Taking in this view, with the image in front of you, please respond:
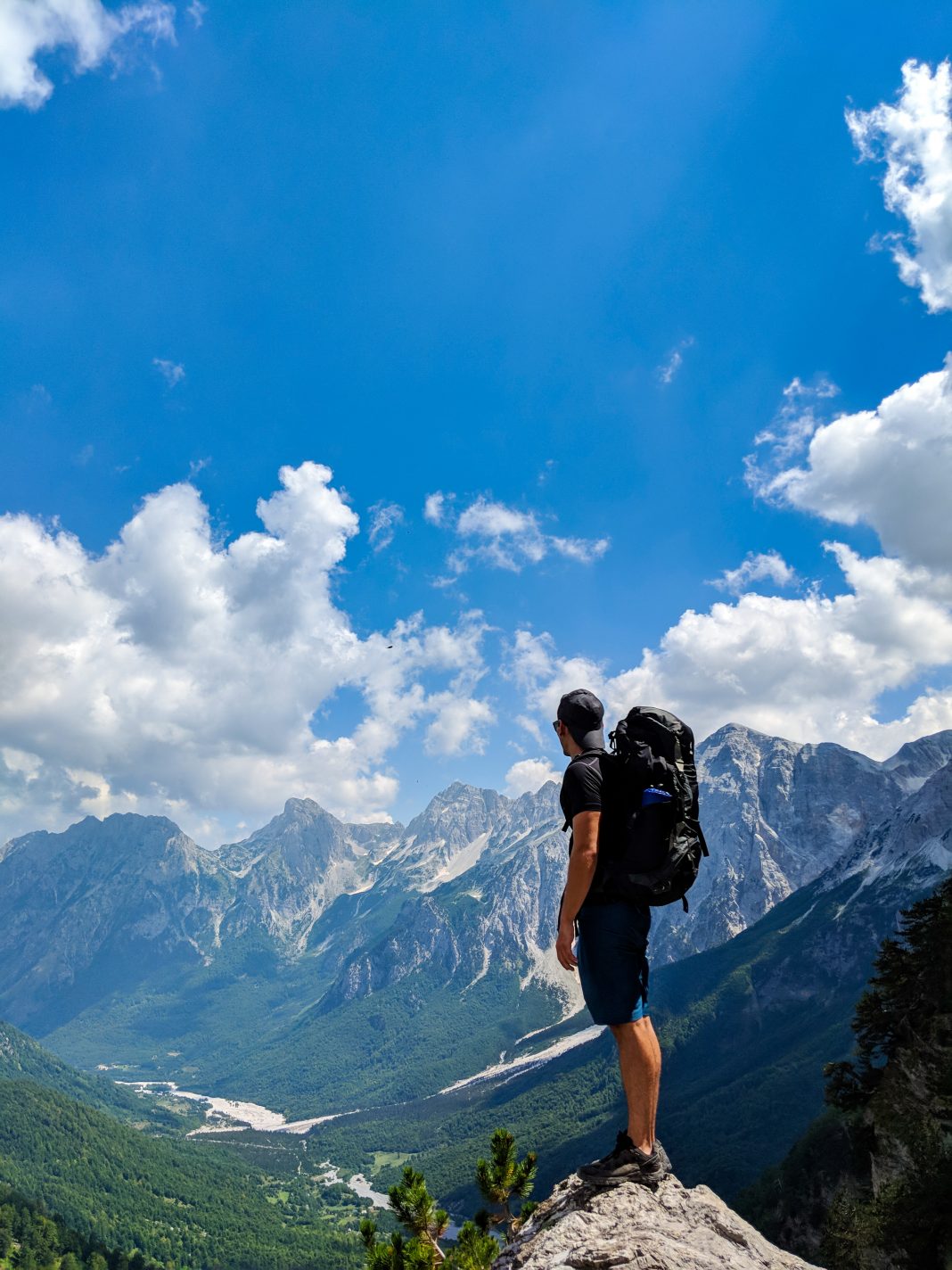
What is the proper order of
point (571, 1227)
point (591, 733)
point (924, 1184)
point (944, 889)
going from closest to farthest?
1. point (571, 1227)
2. point (591, 733)
3. point (924, 1184)
4. point (944, 889)

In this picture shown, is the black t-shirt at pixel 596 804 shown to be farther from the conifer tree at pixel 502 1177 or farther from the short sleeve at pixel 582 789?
the conifer tree at pixel 502 1177

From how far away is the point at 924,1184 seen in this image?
24938 millimetres

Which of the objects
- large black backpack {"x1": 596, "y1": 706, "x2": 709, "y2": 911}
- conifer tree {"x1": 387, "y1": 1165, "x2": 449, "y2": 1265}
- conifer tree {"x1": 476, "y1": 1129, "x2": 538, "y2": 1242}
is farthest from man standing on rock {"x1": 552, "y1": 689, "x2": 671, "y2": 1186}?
conifer tree {"x1": 387, "y1": 1165, "x2": 449, "y2": 1265}

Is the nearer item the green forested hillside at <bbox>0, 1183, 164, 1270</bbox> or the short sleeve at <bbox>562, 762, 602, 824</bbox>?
the short sleeve at <bbox>562, 762, 602, 824</bbox>

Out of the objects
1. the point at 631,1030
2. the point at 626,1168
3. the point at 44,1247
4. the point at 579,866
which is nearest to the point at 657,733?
the point at 579,866

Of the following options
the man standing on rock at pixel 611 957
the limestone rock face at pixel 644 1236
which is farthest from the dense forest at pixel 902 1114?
the man standing on rock at pixel 611 957

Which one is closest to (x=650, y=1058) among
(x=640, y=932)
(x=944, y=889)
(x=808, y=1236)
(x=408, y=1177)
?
(x=640, y=932)

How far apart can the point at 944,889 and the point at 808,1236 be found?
1241 inches

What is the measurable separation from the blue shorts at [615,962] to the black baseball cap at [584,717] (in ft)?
5.52

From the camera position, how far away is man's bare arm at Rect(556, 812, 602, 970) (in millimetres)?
6344

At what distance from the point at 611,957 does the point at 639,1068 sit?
3.58 feet

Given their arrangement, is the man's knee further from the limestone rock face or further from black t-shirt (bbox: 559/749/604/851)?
black t-shirt (bbox: 559/749/604/851)

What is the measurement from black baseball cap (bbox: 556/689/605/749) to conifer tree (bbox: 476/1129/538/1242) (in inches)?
310

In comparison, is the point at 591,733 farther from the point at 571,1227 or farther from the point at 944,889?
the point at 944,889
